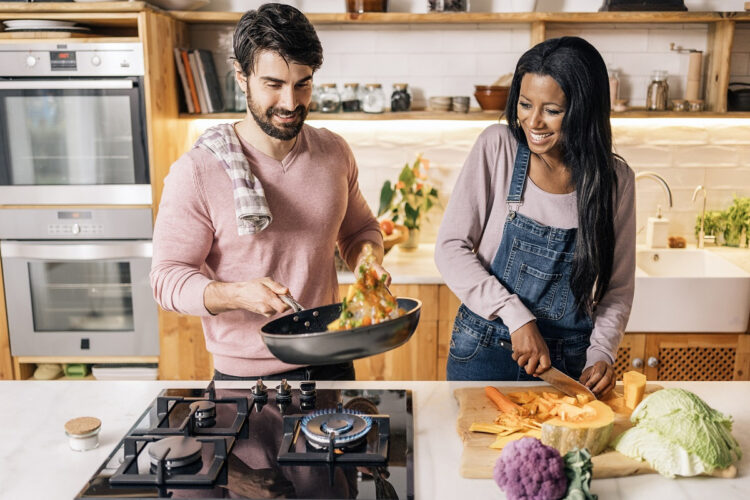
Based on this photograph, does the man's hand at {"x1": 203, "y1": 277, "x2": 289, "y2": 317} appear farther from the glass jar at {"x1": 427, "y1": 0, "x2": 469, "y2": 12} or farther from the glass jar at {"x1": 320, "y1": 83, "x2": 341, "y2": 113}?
the glass jar at {"x1": 427, "y1": 0, "x2": 469, "y2": 12}

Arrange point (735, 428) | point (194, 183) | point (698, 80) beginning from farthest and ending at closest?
point (698, 80), point (194, 183), point (735, 428)

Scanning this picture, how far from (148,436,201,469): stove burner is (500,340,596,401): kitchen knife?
33.4 inches

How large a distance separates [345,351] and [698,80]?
287 cm

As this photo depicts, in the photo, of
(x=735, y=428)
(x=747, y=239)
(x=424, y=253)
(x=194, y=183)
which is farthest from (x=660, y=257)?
(x=194, y=183)

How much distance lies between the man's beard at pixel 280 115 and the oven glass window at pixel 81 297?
1841 mm

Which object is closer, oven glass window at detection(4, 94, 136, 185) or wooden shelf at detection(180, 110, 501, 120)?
oven glass window at detection(4, 94, 136, 185)

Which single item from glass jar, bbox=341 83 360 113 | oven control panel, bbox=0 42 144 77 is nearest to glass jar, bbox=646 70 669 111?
glass jar, bbox=341 83 360 113

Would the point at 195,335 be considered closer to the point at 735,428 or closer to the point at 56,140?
the point at 56,140

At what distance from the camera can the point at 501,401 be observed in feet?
5.50

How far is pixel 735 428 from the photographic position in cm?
165

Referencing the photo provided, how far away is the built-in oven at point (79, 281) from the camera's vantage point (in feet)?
10.9

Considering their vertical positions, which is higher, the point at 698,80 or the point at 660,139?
the point at 698,80

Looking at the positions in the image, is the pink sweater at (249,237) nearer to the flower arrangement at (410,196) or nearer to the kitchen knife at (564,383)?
the kitchen knife at (564,383)

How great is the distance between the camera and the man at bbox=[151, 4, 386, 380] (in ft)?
5.62
